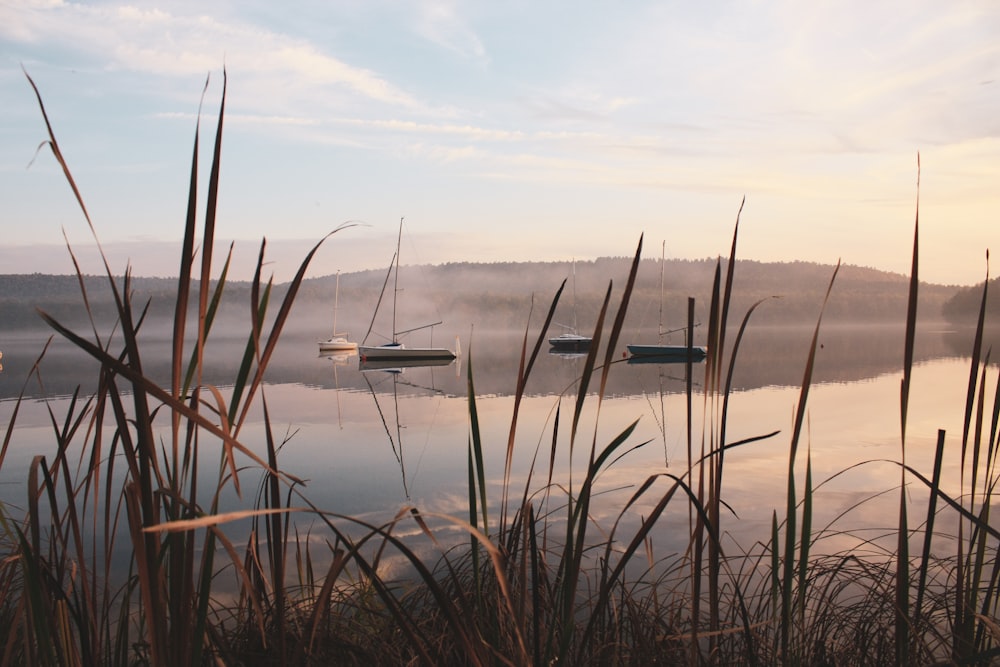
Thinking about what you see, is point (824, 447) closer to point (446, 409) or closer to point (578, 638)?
point (446, 409)

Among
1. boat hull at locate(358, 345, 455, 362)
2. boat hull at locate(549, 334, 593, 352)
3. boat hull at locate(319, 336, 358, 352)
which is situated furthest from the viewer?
boat hull at locate(549, 334, 593, 352)

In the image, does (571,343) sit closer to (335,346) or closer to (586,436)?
(335,346)

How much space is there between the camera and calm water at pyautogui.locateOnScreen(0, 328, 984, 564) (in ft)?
27.8

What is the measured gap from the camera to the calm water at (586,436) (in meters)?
8.46

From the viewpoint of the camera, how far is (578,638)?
3.24 metres

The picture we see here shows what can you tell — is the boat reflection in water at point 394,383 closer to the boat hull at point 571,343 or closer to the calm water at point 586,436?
the calm water at point 586,436

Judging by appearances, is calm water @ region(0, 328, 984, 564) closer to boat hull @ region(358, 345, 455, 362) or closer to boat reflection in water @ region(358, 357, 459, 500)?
boat reflection in water @ region(358, 357, 459, 500)

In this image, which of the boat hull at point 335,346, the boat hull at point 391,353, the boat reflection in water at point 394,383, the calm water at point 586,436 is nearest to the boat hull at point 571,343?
the boat reflection in water at point 394,383

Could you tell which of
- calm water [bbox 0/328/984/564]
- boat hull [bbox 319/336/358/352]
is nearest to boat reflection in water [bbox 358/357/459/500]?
calm water [bbox 0/328/984/564]

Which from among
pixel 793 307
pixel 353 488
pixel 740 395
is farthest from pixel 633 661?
pixel 793 307

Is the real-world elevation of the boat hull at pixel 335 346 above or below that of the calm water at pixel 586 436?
below

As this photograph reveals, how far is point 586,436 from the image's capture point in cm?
1436

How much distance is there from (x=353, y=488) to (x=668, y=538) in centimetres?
435

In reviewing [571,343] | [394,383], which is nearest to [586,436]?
[394,383]
